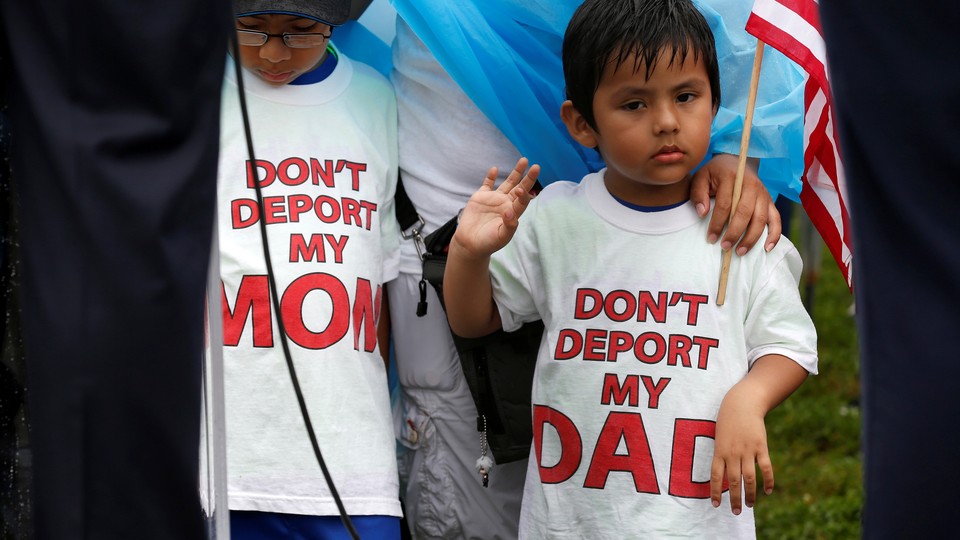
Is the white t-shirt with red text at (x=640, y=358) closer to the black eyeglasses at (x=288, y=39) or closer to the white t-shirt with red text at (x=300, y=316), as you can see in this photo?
the white t-shirt with red text at (x=300, y=316)

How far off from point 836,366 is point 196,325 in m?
4.85

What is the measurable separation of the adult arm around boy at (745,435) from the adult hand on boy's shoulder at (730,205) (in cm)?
26

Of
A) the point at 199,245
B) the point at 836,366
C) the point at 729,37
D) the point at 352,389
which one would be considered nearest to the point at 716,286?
the point at 729,37

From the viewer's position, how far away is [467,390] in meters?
2.80

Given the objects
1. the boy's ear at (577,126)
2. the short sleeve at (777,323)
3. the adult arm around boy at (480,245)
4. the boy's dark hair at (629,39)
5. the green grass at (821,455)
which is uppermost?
the boy's dark hair at (629,39)

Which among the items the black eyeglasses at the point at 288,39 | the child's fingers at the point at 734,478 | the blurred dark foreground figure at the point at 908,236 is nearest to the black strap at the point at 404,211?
the black eyeglasses at the point at 288,39

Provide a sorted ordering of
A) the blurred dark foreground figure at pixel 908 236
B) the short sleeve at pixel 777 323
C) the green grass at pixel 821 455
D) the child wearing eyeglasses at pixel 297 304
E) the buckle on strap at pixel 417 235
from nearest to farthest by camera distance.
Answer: the blurred dark foreground figure at pixel 908 236 < the short sleeve at pixel 777 323 < the child wearing eyeglasses at pixel 297 304 < the buckle on strap at pixel 417 235 < the green grass at pixel 821 455

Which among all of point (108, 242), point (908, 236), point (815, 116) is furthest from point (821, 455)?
point (108, 242)

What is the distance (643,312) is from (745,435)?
297mm

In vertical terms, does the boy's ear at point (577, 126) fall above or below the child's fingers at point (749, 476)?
above

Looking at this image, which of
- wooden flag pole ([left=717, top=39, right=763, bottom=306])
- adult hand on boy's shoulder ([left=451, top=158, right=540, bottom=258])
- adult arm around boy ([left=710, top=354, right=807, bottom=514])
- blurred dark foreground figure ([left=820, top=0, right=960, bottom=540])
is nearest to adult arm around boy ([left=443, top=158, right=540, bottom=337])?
adult hand on boy's shoulder ([left=451, top=158, right=540, bottom=258])

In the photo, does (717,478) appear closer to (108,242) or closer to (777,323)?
(777,323)

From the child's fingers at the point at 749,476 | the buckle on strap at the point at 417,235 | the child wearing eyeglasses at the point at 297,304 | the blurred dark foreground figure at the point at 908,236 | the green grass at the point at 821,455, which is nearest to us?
the blurred dark foreground figure at the point at 908,236

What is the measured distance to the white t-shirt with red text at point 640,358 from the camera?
93.4 inches
